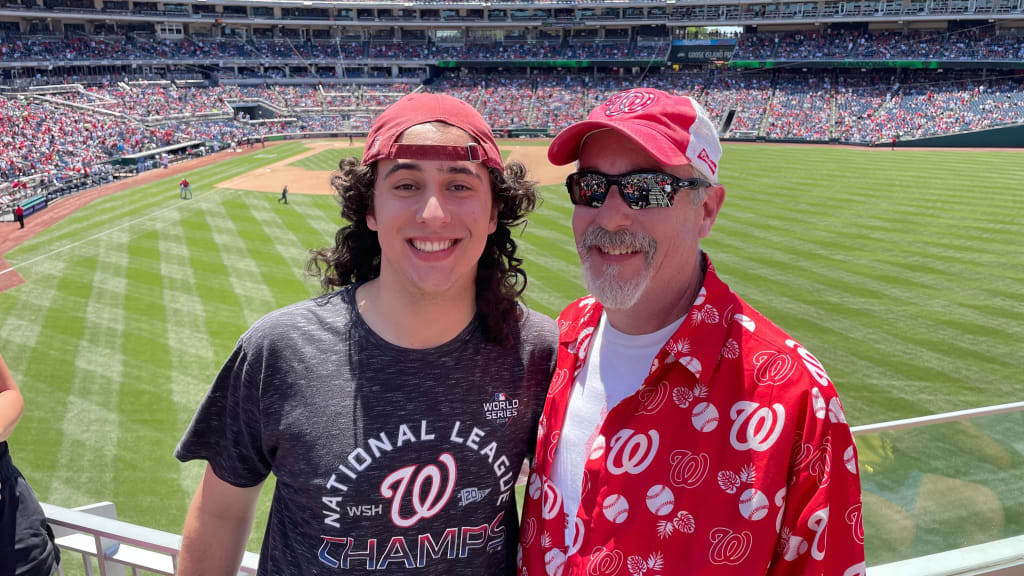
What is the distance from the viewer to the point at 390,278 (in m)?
2.85

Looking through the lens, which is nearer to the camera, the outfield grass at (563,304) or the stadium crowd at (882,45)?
the outfield grass at (563,304)

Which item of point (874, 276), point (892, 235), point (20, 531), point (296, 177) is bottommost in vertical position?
point (296, 177)

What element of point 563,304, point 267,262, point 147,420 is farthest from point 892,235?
point 147,420

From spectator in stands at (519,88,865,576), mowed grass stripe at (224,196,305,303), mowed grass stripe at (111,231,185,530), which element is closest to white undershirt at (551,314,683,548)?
spectator in stands at (519,88,865,576)

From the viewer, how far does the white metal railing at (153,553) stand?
297cm

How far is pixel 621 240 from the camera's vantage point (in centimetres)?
277

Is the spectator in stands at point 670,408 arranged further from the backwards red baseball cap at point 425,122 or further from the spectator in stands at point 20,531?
the spectator in stands at point 20,531

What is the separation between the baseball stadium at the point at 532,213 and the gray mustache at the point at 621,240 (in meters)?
1.47

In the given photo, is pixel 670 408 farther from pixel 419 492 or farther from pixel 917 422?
pixel 917 422

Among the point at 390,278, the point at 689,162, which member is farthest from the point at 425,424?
the point at 689,162

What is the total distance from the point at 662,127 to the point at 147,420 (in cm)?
1196

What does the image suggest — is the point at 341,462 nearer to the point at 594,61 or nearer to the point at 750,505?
the point at 750,505

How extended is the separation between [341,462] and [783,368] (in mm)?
1642

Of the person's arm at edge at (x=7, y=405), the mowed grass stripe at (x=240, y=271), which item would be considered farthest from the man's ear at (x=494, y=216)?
the mowed grass stripe at (x=240, y=271)
